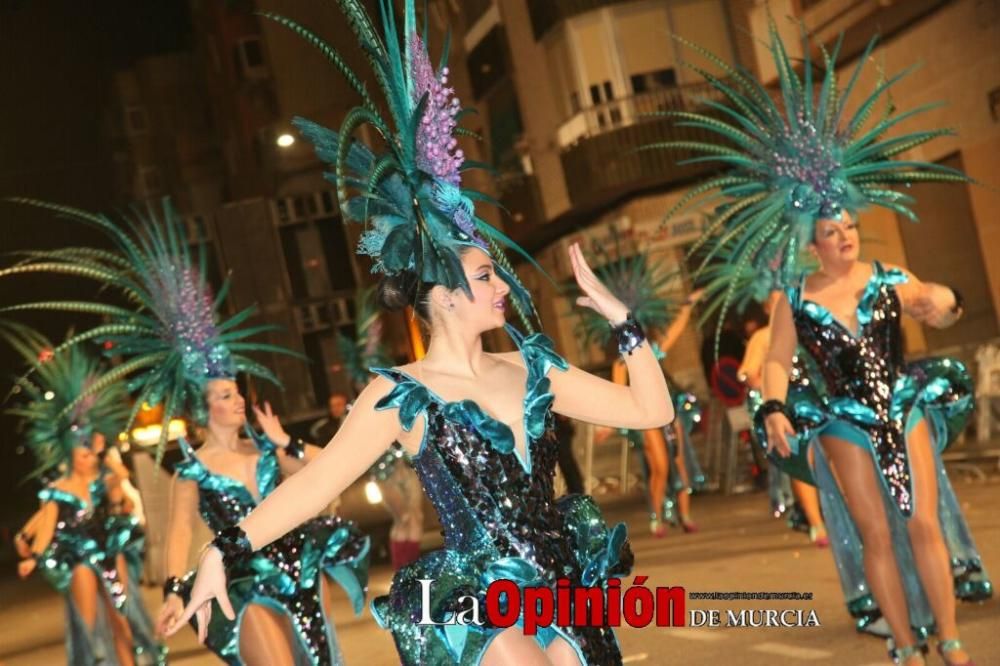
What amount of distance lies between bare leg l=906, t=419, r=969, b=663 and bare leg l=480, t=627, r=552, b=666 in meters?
2.86

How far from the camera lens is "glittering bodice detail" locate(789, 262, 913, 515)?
624 cm

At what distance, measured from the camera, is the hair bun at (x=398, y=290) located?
417 centimetres

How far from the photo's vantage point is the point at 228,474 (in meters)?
7.12

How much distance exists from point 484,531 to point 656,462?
374 inches

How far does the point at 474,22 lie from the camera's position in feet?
71.8

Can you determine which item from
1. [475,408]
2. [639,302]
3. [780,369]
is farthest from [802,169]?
[639,302]

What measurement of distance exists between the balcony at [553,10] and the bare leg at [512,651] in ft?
62.7

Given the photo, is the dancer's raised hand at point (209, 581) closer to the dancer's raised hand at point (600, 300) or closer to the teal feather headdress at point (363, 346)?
the dancer's raised hand at point (600, 300)

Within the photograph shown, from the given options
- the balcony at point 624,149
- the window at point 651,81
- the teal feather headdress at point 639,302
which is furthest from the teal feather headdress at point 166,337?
the window at point 651,81

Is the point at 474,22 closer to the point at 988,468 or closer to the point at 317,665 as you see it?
the point at 988,468

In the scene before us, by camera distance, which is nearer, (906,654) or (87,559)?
(906,654)

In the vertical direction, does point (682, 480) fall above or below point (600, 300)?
below

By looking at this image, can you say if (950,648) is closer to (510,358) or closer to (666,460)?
(510,358)

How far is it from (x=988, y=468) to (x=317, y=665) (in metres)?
7.84
